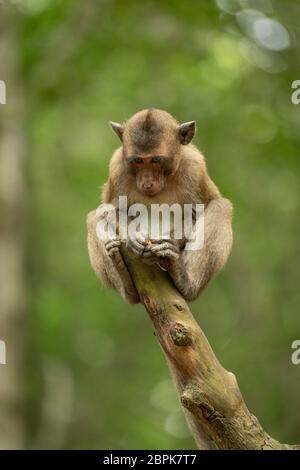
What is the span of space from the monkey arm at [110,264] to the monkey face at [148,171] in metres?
0.63

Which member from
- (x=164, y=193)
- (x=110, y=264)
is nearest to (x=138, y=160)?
(x=164, y=193)

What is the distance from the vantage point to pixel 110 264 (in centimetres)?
900

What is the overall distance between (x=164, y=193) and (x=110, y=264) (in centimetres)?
94

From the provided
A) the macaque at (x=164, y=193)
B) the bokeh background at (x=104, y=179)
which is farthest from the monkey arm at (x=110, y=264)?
the bokeh background at (x=104, y=179)

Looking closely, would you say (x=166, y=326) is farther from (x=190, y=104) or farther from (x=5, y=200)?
(x=190, y=104)

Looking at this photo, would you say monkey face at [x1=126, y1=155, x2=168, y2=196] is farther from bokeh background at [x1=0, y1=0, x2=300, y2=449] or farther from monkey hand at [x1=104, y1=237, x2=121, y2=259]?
bokeh background at [x1=0, y1=0, x2=300, y2=449]

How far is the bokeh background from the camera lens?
668 inches

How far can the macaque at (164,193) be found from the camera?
27.4ft

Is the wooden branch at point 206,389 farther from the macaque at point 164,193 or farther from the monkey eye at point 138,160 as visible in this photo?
the monkey eye at point 138,160

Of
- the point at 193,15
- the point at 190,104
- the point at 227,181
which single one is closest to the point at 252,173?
the point at 227,181

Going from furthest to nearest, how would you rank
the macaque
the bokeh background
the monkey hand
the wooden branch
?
the bokeh background
the macaque
the monkey hand
the wooden branch

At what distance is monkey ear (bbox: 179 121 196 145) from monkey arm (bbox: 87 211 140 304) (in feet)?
3.95

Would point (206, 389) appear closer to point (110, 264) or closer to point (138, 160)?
point (110, 264)

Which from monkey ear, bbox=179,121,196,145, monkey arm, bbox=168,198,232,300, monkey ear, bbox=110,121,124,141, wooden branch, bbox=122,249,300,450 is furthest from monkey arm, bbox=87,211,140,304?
monkey ear, bbox=179,121,196,145
